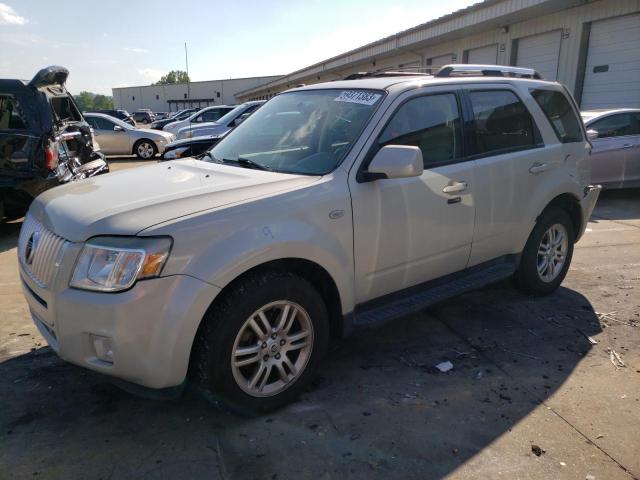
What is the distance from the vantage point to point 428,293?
3.60 metres

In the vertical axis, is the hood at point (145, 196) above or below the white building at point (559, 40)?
below

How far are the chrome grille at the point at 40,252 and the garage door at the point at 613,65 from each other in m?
12.6

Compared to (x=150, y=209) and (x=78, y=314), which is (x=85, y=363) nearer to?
(x=78, y=314)

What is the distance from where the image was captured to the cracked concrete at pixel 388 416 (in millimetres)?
2438

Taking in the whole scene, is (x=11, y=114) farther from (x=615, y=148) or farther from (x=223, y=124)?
(x=615, y=148)

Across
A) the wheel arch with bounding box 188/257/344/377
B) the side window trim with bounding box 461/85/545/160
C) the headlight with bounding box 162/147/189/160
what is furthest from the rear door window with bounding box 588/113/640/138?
the wheel arch with bounding box 188/257/344/377

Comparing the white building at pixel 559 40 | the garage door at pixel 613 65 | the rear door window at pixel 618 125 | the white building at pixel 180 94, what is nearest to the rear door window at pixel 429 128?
the rear door window at pixel 618 125

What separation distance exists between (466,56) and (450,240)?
15.1 m

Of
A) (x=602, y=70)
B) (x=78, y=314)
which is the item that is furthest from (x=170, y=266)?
(x=602, y=70)

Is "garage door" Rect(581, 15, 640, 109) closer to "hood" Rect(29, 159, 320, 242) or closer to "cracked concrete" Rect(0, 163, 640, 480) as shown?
"cracked concrete" Rect(0, 163, 640, 480)

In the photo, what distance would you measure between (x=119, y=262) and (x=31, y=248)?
87 centimetres

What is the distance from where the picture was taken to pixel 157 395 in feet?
8.00

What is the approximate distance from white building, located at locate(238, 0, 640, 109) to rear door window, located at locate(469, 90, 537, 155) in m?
8.00

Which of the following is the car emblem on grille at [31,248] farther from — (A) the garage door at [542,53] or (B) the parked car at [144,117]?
(B) the parked car at [144,117]
